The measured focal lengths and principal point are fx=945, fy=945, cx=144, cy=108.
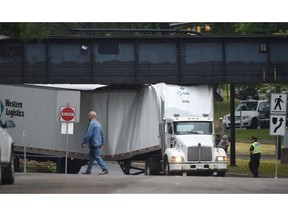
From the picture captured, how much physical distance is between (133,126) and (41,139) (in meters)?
4.33

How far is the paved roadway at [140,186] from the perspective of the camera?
2270cm

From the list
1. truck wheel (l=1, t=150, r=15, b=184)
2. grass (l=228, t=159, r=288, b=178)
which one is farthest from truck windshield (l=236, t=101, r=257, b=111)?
truck wheel (l=1, t=150, r=15, b=184)

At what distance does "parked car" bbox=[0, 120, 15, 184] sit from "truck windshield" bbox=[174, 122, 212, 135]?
47.6ft

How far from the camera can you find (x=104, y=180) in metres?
26.2

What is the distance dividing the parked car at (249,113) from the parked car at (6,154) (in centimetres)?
5059

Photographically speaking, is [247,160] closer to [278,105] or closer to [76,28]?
[76,28]

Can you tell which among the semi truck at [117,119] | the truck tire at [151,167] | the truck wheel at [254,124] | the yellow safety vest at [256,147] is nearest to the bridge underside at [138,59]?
the semi truck at [117,119]

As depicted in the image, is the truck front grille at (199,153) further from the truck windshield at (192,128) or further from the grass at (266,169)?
the grass at (266,169)

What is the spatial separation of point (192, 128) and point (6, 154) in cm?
1631

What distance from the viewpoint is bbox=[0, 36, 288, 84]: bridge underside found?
140ft

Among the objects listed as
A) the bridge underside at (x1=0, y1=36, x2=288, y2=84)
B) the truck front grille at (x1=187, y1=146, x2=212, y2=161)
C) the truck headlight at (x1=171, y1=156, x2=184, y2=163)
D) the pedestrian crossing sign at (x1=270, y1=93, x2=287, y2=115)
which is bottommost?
the truck headlight at (x1=171, y1=156, x2=184, y2=163)

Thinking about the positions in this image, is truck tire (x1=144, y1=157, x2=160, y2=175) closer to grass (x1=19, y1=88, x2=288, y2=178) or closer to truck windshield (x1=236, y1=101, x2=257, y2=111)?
grass (x1=19, y1=88, x2=288, y2=178)
